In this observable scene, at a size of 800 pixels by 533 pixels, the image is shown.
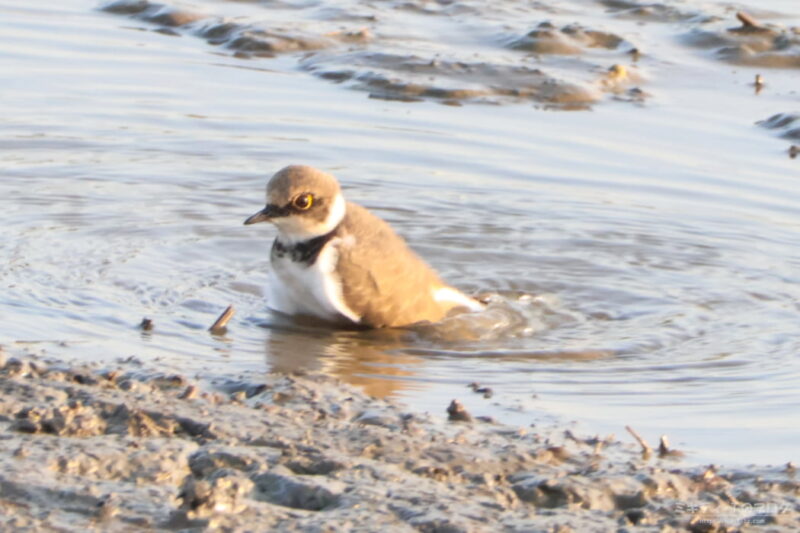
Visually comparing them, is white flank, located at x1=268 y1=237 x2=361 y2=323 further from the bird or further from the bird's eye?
the bird's eye

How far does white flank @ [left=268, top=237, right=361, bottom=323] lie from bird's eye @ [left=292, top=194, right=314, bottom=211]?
207 millimetres

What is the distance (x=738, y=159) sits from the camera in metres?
Result: 10.1

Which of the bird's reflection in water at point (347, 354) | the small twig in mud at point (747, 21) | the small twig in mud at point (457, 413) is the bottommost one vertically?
the bird's reflection in water at point (347, 354)

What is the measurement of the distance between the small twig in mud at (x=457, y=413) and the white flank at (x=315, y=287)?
174 cm

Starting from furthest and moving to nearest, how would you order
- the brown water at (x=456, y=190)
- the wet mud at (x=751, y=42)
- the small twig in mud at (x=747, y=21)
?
the small twig in mud at (x=747, y=21) < the wet mud at (x=751, y=42) < the brown water at (x=456, y=190)

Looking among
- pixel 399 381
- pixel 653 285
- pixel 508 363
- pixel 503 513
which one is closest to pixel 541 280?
pixel 653 285

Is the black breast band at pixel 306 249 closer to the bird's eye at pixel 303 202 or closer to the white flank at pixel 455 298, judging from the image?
the bird's eye at pixel 303 202

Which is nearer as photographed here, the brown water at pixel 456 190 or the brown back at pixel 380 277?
the brown water at pixel 456 190

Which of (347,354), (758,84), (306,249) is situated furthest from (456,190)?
(758,84)

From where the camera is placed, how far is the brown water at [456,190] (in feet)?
20.9

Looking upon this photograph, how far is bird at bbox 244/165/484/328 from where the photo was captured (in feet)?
22.8

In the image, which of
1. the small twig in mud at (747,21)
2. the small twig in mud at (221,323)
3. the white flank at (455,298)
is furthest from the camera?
the small twig in mud at (747,21)

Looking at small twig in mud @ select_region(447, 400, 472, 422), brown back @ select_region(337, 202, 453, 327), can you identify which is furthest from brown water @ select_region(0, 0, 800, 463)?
small twig in mud @ select_region(447, 400, 472, 422)

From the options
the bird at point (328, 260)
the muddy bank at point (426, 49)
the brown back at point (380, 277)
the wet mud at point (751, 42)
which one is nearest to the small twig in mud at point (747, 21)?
the wet mud at point (751, 42)
